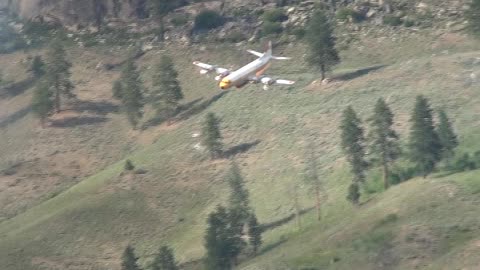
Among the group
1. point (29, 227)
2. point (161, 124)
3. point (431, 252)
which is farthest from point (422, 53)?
point (431, 252)

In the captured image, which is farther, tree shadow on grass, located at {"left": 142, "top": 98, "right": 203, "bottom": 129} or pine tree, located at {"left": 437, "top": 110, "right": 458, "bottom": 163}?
tree shadow on grass, located at {"left": 142, "top": 98, "right": 203, "bottom": 129}

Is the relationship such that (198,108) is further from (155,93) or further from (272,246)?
(272,246)

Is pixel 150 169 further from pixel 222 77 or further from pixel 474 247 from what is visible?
pixel 474 247

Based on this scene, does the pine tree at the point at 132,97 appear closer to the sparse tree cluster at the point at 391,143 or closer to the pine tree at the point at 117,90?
the pine tree at the point at 117,90

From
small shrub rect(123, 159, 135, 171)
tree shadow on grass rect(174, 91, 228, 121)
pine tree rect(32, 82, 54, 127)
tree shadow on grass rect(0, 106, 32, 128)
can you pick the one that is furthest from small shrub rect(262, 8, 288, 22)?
small shrub rect(123, 159, 135, 171)

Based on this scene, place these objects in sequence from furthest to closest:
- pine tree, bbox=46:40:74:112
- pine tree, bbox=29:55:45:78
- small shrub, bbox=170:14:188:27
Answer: small shrub, bbox=170:14:188:27
pine tree, bbox=29:55:45:78
pine tree, bbox=46:40:74:112

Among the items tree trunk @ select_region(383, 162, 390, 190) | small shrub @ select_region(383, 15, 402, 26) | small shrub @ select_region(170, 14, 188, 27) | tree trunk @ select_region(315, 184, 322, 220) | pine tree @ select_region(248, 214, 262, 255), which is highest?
tree trunk @ select_region(383, 162, 390, 190)

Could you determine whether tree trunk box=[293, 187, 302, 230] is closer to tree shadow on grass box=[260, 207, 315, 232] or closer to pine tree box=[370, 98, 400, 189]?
tree shadow on grass box=[260, 207, 315, 232]

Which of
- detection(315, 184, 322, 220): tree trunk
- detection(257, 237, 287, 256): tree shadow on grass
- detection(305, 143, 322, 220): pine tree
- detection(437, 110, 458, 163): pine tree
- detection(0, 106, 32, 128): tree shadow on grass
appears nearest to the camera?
detection(257, 237, 287, 256): tree shadow on grass
